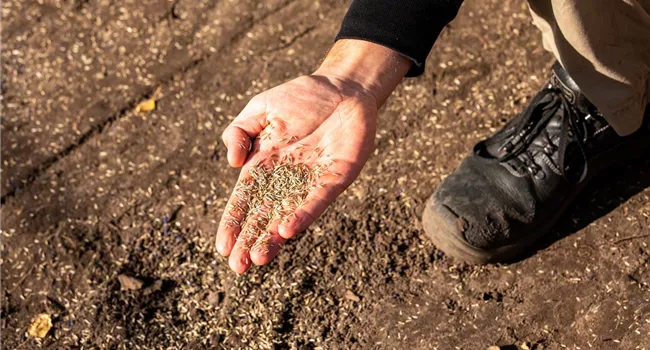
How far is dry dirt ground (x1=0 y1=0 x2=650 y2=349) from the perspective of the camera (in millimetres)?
2596

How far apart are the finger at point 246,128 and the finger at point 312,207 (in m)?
0.29

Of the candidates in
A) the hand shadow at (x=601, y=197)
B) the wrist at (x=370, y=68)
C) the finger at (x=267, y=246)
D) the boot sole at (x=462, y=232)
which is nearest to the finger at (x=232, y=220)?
the finger at (x=267, y=246)

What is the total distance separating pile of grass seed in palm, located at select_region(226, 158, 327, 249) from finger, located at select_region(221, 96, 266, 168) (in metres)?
0.10

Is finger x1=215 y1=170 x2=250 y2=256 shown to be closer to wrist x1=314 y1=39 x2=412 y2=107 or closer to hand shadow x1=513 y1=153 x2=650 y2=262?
wrist x1=314 y1=39 x2=412 y2=107

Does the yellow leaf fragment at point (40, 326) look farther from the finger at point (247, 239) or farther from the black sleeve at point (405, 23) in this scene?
the black sleeve at point (405, 23)

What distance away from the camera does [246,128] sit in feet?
7.73

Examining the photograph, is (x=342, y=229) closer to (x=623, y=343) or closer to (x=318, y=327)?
(x=318, y=327)

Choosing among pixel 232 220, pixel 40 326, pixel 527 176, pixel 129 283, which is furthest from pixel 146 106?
pixel 527 176

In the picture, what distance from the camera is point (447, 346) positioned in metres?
2.50

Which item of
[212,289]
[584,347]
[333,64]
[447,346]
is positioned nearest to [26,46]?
[212,289]

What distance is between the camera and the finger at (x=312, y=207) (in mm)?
2180

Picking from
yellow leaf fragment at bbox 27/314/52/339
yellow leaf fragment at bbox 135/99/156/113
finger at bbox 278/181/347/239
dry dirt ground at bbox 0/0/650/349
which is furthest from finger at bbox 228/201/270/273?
yellow leaf fragment at bbox 135/99/156/113

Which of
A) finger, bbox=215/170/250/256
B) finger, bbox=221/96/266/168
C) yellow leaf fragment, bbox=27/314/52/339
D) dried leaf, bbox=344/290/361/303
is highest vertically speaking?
finger, bbox=221/96/266/168

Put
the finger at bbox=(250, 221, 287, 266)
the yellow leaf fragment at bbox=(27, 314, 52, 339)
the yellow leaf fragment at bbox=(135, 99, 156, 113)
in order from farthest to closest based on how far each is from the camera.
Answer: the yellow leaf fragment at bbox=(135, 99, 156, 113) → the yellow leaf fragment at bbox=(27, 314, 52, 339) → the finger at bbox=(250, 221, 287, 266)
